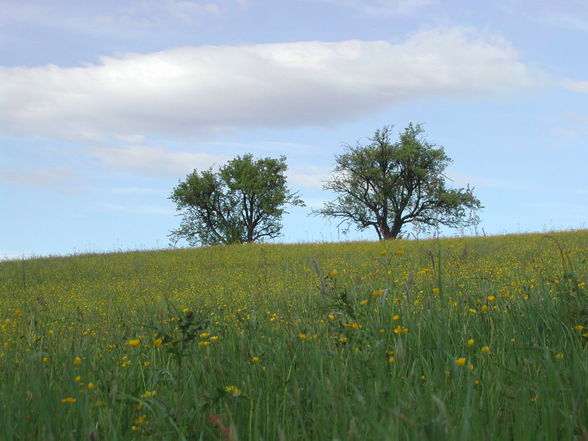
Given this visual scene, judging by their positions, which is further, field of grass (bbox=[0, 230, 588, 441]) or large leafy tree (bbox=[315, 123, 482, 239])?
large leafy tree (bbox=[315, 123, 482, 239])

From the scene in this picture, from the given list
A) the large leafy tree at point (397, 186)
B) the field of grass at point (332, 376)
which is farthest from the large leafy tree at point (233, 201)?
the field of grass at point (332, 376)

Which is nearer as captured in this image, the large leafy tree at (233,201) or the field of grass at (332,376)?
the field of grass at (332,376)

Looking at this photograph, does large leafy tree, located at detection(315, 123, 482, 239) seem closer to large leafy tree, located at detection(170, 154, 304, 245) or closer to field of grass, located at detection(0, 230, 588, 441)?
large leafy tree, located at detection(170, 154, 304, 245)

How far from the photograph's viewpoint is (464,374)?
3406mm

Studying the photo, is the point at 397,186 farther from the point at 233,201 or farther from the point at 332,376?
the point at 332,376

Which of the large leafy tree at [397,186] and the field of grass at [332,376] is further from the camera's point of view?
the large leafy tree at [397,186]

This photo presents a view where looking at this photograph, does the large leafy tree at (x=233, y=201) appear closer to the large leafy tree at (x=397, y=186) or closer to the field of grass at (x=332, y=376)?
the large leafy tree at (x=397, y=186)

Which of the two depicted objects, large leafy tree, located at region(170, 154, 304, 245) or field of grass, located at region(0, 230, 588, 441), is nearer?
field of grass, located at region(0, 230, 588, 441)

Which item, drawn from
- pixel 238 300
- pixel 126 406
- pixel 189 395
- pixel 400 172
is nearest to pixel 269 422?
pixel 189 395

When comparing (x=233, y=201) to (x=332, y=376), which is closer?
(x=332, y=376)

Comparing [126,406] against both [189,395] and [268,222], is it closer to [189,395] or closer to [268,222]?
[189,395]

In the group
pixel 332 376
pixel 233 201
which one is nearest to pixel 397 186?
pixel 233 201

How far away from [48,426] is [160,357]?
2072 mm

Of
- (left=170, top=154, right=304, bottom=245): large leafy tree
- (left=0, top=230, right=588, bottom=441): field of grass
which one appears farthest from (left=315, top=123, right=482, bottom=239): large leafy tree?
(left=0, top=230, right=588, bottom=441): field of grass
